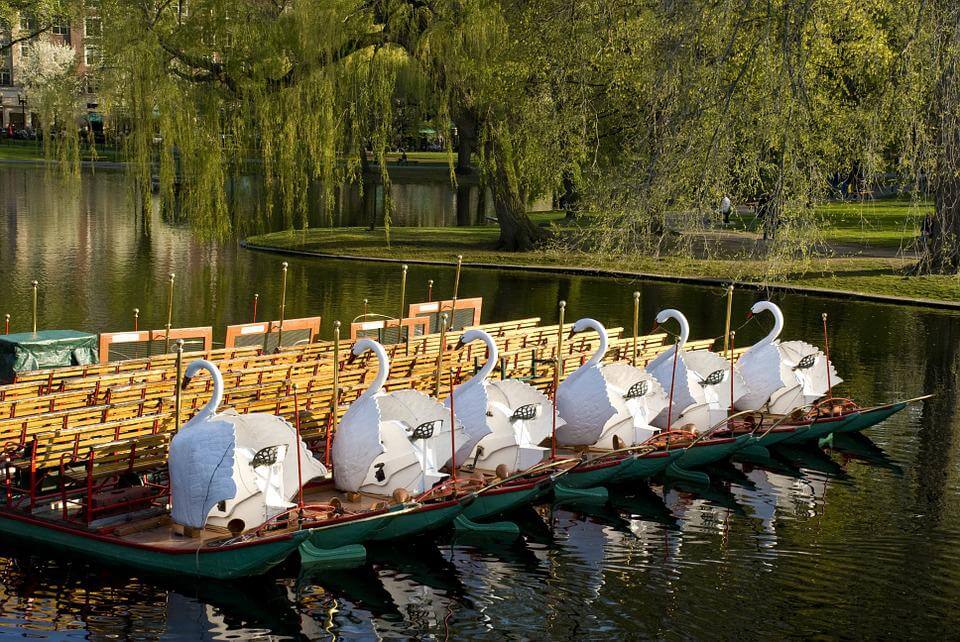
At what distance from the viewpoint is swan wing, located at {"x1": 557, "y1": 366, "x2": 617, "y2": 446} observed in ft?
70.3

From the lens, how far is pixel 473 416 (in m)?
19.8

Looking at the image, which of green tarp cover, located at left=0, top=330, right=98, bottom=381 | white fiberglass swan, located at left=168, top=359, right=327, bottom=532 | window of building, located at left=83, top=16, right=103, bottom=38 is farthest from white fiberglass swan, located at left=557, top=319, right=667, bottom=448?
window of building, located at left=83, top=16, right=103, bottom=38

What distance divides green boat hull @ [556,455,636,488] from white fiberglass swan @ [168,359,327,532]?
14.3 feet

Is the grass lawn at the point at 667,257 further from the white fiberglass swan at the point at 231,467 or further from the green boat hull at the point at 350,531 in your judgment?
the white fiberglass swan at the point at 231,467

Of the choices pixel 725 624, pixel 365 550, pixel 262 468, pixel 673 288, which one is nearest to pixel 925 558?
pixel 725 624

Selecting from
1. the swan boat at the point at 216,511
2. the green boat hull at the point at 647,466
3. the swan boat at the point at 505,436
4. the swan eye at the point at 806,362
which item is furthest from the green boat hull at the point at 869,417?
the swan boat at the point at 216,511

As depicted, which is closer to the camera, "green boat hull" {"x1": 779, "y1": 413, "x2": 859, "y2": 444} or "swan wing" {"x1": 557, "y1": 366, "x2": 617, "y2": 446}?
"swan wing" {"x1": 557, "y1": 366, "x2": 617, "y2": 446}

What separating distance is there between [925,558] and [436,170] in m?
83.1

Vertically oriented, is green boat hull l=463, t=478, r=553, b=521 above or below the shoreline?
below

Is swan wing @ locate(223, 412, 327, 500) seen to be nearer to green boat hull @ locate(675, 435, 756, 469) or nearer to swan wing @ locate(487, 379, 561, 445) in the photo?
swan wing @ locate(487, 379, 561, 445)

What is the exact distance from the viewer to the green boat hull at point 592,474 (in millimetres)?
20516

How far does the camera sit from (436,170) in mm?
99562

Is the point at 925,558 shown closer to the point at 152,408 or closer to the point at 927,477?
the point at 927,477

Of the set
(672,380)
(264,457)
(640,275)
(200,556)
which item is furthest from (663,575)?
(640,275)
